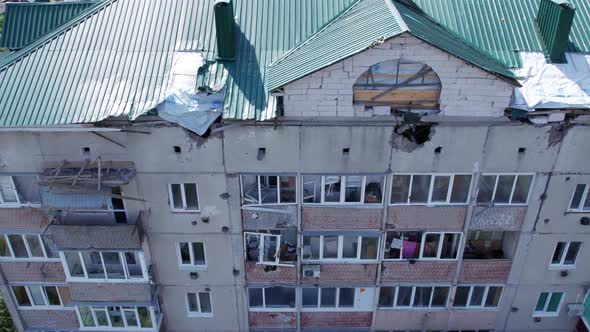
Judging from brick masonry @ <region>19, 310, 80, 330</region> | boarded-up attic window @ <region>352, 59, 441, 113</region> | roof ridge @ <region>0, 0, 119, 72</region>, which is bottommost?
brick masonry @ <region>19, 310, 80, 330</region>

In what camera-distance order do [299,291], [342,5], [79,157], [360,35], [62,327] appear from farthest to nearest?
1. [62,327]
2. [299,291]
3. [342,5]
4. [79,157]
5. [360,35]

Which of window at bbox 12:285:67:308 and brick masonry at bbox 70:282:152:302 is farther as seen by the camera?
window at bbox 12:285:67:308

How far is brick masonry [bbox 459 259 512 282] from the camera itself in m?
18.7

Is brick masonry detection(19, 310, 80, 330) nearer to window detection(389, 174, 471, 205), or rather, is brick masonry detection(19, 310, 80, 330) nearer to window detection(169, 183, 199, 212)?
window detection(169, 183, 199, 212)

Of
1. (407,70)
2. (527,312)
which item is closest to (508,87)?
(407,70)

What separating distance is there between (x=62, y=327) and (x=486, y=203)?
60.5ft

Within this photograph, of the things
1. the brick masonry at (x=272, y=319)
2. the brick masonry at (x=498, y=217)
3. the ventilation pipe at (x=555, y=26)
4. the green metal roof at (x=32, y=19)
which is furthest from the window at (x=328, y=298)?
the green metal roof at (x=32, y=19)

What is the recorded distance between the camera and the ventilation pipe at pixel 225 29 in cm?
1564

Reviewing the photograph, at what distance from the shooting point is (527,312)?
66.2 feet

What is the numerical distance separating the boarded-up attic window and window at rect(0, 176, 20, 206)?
41.3 feet

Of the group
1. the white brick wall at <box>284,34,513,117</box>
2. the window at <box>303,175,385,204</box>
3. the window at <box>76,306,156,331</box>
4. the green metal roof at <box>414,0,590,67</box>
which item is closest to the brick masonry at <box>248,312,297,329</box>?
the window at <box>76,306,156,331</box>

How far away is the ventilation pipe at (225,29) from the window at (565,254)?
1435 centimetres

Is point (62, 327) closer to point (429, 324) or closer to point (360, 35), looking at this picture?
point (429, 324)

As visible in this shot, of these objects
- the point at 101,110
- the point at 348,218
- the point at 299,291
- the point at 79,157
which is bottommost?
the point at 299,291
